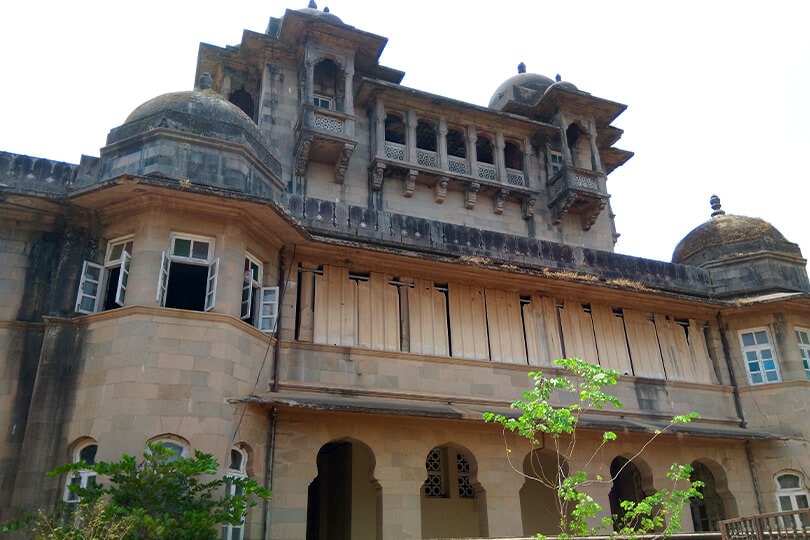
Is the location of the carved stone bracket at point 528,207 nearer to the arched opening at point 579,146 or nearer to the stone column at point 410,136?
the arched opening at point 579,146

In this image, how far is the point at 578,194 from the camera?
21.6 m

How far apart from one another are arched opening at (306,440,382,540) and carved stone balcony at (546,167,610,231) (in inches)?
420

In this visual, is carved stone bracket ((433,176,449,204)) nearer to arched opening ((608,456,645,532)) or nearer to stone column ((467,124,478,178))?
stone column ((467,124,478,178))

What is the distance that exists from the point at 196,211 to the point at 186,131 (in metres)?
1.78

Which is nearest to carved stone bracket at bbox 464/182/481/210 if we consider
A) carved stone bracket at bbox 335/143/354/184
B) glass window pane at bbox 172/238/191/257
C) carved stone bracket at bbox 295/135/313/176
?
carved stone bracket at bbox 335/143/354/184

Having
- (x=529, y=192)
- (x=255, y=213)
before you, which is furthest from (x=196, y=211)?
(x=529, y=192)

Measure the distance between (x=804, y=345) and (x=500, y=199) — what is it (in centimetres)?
951

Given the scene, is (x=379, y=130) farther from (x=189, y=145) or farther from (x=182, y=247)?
(x=182, y=247)

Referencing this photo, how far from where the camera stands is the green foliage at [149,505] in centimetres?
847

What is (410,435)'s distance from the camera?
13531 mm

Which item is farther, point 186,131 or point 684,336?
point 684,336

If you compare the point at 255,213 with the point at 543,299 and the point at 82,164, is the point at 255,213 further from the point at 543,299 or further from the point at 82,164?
the point at 543,299

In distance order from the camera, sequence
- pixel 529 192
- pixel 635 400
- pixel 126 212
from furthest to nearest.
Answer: pixel 529 192 < pixel 635 400 < pixel 126 212

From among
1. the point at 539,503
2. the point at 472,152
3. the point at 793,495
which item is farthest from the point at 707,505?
the point at 472,152
